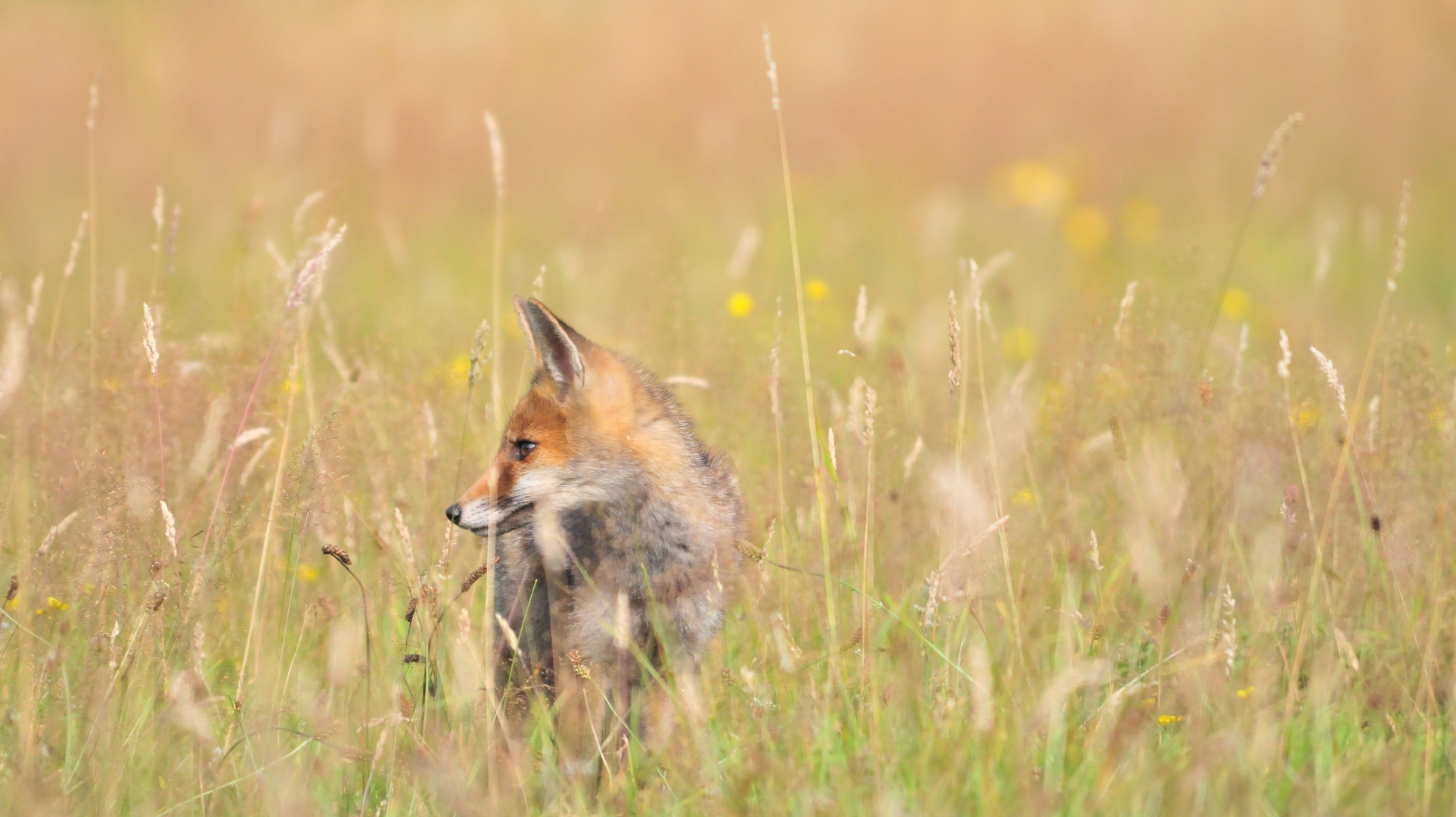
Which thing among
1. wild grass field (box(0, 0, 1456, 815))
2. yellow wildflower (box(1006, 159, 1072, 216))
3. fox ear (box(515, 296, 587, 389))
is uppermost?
yellow wildflower (box(1006, 159, 1072, 216))

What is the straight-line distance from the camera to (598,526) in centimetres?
379

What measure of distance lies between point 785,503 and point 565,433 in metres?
0.80

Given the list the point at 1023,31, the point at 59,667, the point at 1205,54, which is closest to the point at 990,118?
the point at 1023,31

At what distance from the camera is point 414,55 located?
1095 cm

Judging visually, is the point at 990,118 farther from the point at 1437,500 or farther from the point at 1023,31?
the point at 1437,500

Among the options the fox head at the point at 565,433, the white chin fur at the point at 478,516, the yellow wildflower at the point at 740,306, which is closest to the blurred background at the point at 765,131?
the yellow wildflower at the point at 740,306

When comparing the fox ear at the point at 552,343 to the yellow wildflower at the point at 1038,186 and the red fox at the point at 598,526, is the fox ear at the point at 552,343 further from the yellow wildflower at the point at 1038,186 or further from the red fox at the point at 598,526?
the yellow wildflower at the point at 1038,186

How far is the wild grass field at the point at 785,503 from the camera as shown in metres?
2.81

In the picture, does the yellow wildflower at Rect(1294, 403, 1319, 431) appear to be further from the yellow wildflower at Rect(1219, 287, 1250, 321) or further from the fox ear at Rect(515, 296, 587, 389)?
the yellow wildflower at Rect(1219, 287, 1250, 321)

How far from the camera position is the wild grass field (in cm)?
281

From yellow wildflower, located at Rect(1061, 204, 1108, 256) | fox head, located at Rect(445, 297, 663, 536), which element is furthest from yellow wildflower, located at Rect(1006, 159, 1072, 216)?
fox head, located at Rect(445, 297, 663, 536)

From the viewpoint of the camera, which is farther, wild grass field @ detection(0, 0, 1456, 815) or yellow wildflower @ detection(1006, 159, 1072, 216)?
yellow wildflower @ detection(1006, 159, 1072, 216)

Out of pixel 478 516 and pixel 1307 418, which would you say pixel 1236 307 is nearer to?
pixel 1307 418

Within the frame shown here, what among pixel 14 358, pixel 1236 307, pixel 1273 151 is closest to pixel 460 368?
pixel 14 358
